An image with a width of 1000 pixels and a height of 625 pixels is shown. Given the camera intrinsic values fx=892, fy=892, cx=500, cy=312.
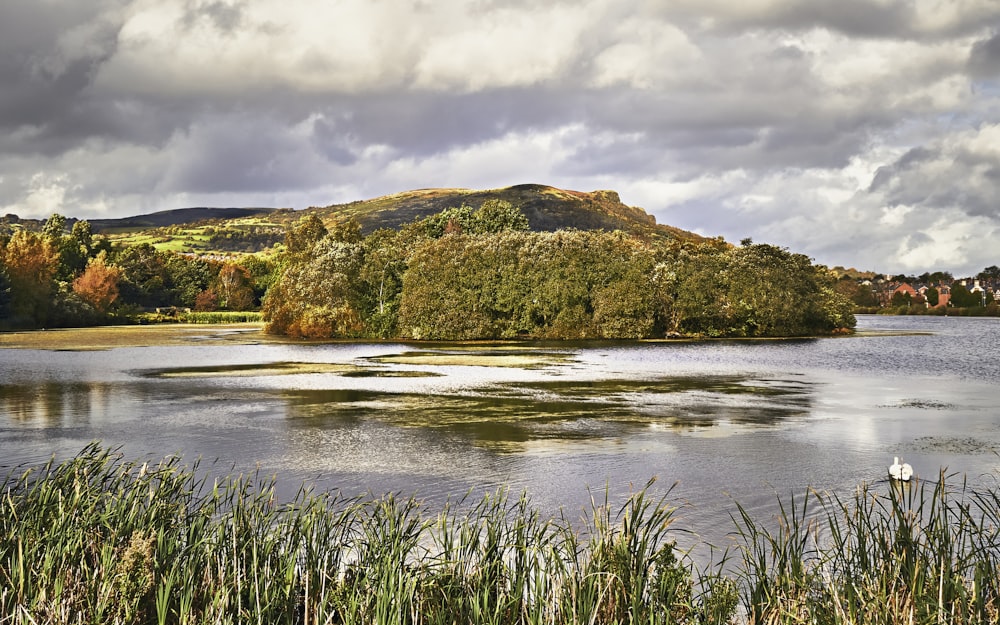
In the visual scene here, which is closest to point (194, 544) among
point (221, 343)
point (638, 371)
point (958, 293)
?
point (638, 371)

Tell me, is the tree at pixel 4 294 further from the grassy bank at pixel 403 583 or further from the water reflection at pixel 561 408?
the grassy bank at pixel 403 583

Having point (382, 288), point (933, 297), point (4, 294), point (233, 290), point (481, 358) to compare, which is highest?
point (233, 290)

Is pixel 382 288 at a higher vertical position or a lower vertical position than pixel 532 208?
lower

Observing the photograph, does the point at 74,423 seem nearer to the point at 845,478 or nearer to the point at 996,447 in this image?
the point at 845,478

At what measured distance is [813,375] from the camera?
1107 inches

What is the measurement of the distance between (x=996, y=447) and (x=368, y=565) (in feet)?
40.8

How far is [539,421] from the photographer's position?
57.7 feet

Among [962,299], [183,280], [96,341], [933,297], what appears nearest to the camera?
[96,341]

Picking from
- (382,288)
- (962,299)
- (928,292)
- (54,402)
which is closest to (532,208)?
(928,292)

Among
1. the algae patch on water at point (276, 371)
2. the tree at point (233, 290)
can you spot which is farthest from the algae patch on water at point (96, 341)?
the tree at point (233, 290)

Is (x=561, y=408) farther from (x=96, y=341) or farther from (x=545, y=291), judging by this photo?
(x=96, y=341)

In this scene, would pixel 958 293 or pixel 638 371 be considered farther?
pixel 958 293

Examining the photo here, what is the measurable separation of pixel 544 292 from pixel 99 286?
4550cm

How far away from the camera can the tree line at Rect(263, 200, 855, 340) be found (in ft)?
170
